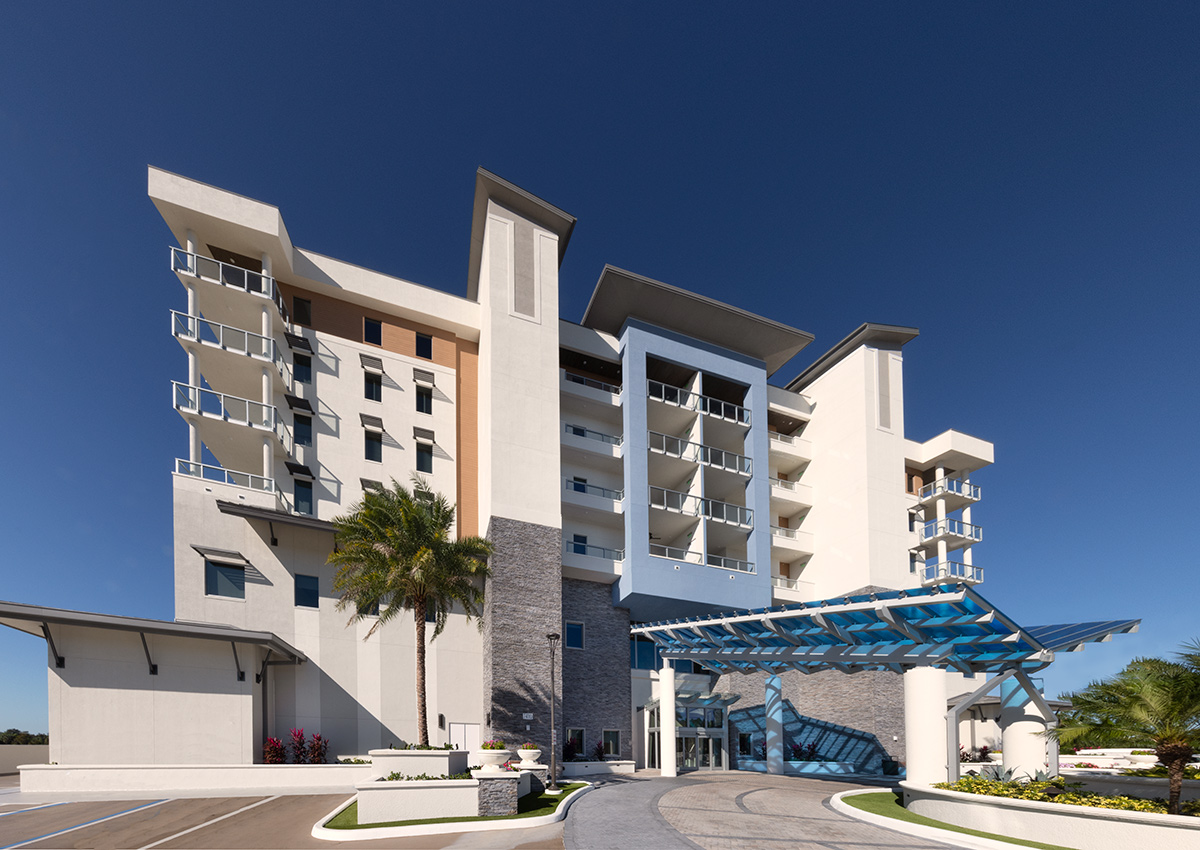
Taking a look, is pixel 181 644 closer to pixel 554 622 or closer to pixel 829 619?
pixel 554 622

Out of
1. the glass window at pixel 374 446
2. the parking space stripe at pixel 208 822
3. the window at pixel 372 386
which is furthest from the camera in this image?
the window at pixel 372 386

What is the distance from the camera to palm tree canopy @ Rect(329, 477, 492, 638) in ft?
85.2

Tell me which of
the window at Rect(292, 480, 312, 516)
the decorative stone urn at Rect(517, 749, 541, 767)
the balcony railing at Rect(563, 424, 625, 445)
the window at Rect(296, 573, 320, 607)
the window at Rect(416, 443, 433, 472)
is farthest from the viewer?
the balcony railing at Rect(563, 424, 625, 445)

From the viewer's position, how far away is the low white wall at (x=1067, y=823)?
41.6 ft

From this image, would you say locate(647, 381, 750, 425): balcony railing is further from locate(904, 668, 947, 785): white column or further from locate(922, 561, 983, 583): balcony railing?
locate(904, 668, 947, 785): white column

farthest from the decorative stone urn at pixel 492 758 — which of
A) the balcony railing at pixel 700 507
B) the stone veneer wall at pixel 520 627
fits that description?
the balcony railing at pixel 700 507

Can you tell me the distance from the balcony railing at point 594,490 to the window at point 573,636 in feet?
22.8

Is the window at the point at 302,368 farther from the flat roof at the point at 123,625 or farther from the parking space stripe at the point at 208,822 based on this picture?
the parking space stripe at the point at 208,822

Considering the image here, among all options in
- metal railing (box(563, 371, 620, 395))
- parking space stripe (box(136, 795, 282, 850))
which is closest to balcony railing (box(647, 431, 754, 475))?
metal railing (box(563, 371, 620, 395))

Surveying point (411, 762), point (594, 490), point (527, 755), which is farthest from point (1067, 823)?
point (594, 490)

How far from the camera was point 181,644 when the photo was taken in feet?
87.0

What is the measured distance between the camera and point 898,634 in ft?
77.1

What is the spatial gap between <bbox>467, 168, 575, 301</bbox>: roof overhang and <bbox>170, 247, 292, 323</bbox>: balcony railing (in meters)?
10.9

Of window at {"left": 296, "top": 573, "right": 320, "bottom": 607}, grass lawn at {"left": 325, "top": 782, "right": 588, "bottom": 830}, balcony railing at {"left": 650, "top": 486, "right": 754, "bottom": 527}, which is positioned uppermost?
balcony railing at {"left": 650, "top": 486, "right": 754, "bottom": 527}
